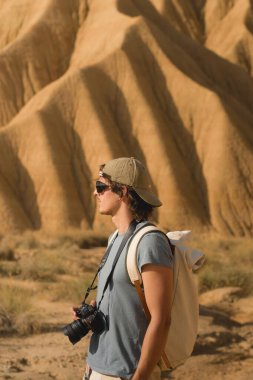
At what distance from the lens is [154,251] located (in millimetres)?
2973

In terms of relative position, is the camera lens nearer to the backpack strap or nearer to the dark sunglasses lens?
the backpack strap

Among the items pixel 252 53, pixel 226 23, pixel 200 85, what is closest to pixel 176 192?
pixel 200 85

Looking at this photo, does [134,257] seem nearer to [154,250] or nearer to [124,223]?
[154,250]

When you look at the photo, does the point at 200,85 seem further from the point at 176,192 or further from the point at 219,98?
the point at 176,192

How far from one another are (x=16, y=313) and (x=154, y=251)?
24.7 ft

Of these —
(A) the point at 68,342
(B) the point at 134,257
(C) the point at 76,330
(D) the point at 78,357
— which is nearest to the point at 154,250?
(B) the point at 134,257

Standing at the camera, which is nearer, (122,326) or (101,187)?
(122,326)

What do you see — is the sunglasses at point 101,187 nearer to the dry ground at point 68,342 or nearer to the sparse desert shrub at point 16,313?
the dry ground at point 68,342

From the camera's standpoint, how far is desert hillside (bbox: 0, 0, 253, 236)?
3216cm

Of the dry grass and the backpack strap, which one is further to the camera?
the dry grass

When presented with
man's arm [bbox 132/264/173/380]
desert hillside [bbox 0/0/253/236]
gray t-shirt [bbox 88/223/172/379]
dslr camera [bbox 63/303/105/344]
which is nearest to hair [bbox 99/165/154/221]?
gray t-shirt [bbox 88/223/172/379]

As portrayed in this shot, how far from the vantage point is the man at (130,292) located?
296 centimetres

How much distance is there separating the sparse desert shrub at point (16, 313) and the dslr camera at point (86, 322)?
5.97 metres

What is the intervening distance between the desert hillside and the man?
27.1m
